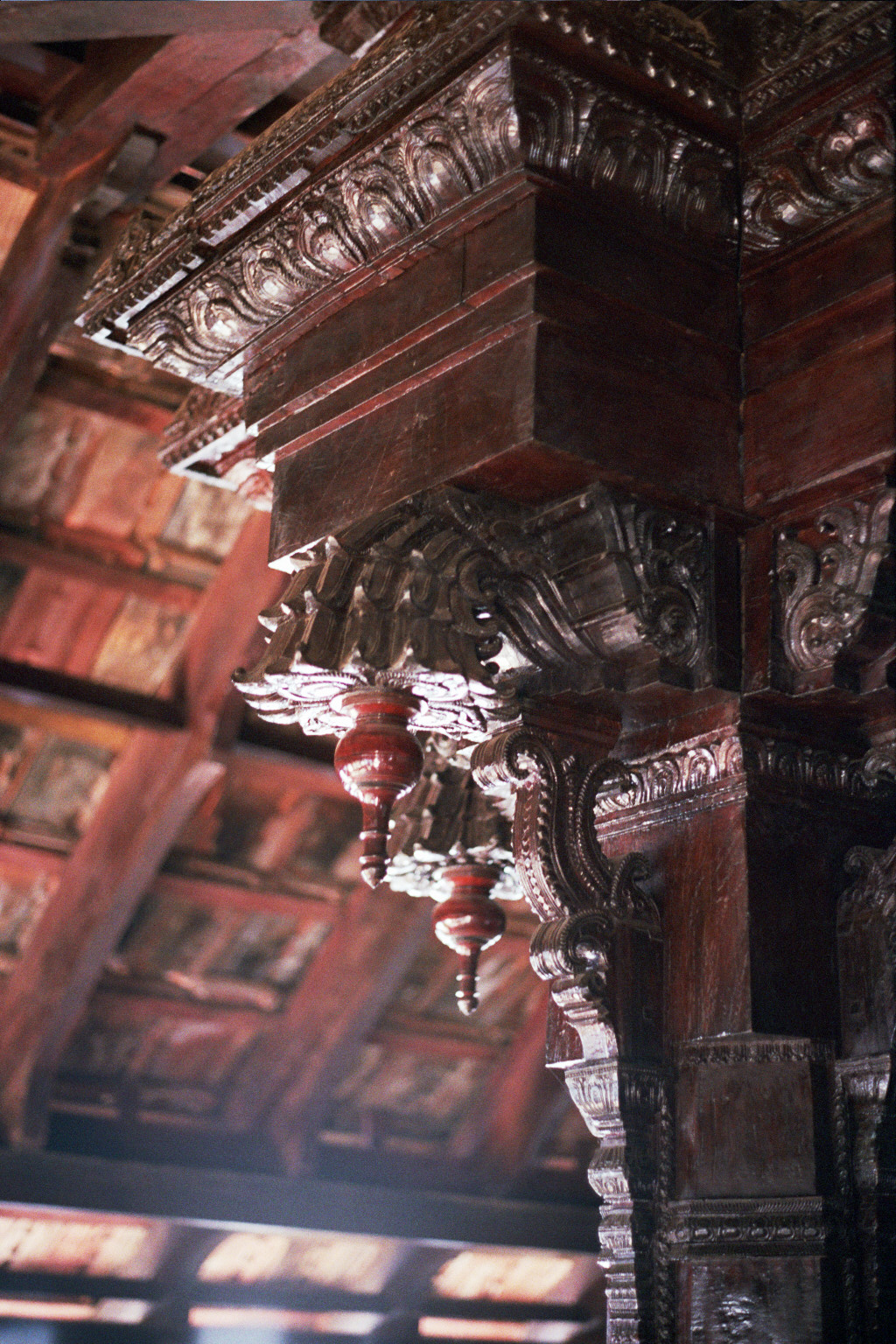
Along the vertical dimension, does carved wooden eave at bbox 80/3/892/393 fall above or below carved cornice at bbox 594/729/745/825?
above

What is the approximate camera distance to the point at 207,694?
256 inches

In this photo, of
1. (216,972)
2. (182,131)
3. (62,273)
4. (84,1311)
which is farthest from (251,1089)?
(182,131)

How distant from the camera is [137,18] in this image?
3506mm

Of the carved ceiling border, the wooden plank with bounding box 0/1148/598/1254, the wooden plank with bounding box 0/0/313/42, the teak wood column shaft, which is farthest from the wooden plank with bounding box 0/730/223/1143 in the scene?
the teak wood column shaft

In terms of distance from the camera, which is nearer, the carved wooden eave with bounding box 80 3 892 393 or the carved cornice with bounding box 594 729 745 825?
the carved wooden eave with bounding box 80 3 892 393

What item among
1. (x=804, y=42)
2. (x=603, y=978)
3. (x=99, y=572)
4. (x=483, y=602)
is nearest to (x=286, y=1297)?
(x=99, y=572)

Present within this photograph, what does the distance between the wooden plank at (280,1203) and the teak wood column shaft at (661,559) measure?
5.20 metres

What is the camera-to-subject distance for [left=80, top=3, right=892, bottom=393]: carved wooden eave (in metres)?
2.27

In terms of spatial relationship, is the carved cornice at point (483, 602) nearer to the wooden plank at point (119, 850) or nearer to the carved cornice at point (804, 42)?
the carved cornice at point (804, 42)

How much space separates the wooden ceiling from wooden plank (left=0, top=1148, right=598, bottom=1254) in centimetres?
2

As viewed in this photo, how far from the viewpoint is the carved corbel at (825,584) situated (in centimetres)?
221

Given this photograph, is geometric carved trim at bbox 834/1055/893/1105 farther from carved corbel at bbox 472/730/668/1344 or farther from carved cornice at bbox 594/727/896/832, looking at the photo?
carved cornice at bbox 594/727/896/832

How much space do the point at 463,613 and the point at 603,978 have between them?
577 mm

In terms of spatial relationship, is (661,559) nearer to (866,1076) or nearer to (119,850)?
(866,1076)
